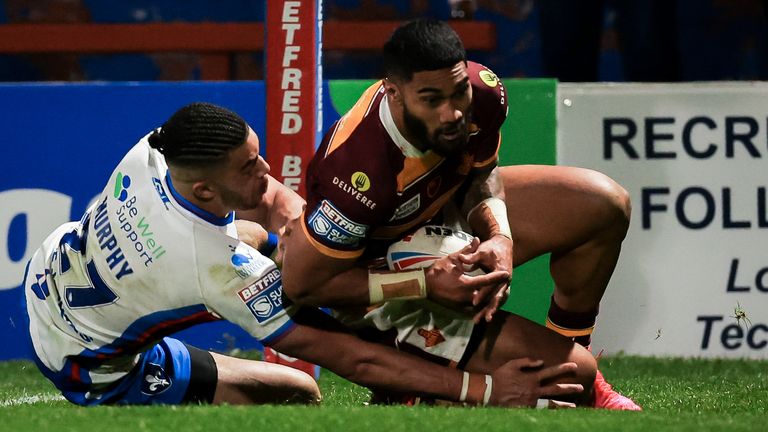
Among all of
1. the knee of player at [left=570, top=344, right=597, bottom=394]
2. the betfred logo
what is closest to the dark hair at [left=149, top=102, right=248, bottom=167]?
the betfred logo

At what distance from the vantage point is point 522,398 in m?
4.15

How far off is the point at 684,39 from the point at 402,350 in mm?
6055

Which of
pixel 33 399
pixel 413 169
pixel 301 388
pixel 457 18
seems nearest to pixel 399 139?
pixel 413 169

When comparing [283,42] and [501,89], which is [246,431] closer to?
[501,89]

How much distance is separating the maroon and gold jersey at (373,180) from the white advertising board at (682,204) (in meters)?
2.29

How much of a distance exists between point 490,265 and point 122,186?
3.91 feet

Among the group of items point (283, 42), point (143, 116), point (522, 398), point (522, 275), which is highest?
point (283, 42)

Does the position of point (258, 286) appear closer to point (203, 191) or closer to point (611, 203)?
point (203, 191)

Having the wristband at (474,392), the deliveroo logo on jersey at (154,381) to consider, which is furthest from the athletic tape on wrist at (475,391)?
the deliveroo logo on jersey at (154,381)

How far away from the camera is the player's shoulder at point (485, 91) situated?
4391 mm

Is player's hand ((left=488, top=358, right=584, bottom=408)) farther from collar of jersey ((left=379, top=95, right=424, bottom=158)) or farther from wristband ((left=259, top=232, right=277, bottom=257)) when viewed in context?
wristband ((left=259, top=232, right=277, bottom=257))

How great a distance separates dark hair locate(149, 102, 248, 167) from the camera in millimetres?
4086

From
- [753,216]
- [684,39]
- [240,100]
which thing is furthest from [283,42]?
[684,39]

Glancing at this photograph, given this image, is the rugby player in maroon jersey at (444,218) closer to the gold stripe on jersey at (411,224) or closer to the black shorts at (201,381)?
the gold stripe on jersey at (411,224)
